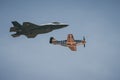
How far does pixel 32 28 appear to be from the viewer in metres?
80.5

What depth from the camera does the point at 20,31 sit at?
268ft

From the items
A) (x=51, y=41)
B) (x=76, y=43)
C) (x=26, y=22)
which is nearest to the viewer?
(x=26, y=22)

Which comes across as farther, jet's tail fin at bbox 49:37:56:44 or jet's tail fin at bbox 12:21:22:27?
jet's tail fin at bbox 49:37:56:44

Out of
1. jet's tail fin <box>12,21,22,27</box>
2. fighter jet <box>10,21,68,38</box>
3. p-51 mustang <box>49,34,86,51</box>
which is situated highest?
jet's tail fin <box>12,21,22,27</box>

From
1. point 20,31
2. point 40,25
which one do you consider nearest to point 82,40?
point 40,25

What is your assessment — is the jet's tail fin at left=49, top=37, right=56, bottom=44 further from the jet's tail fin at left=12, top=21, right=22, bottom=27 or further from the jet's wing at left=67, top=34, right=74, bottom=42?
the jet's tail fin at left=12, top=21, right=22, bottom=27

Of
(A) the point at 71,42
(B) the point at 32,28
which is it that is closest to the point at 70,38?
(A) the point at 71,42

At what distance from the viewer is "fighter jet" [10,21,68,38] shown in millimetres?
80438

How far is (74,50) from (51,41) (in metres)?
11.0

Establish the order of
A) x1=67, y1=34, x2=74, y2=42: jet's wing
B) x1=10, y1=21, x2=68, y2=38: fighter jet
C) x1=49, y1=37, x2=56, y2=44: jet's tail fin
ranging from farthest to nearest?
x1=49, y1=37, x2=56, y2=44: jet's tail fin, x1=67, y1=34, x2=74, y2=42: jet's wing, x1=10, y1=21, x2=68, y2=38: fighter jet

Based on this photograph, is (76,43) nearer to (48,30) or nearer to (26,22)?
(48,30)

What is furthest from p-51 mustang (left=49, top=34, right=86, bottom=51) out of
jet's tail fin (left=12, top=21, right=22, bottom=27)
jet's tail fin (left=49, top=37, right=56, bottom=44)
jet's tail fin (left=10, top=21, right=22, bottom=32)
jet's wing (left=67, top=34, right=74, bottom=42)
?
jet's tail fin (left=12, top=21, right=22, bottom=27)

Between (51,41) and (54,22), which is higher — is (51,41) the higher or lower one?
the lower one

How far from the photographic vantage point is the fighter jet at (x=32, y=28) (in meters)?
80.4
